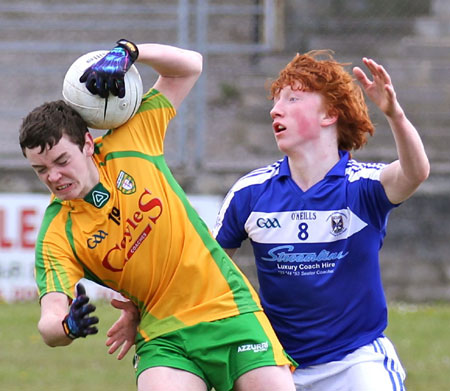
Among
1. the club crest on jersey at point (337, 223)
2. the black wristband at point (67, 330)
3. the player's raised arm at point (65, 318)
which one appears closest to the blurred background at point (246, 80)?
the club crest on jersey at point (337, 223)

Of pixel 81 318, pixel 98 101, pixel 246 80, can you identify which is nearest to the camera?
pixel 81 318

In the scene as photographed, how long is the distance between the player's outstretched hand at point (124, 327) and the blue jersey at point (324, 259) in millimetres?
617

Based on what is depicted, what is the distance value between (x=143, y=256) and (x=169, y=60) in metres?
0.86

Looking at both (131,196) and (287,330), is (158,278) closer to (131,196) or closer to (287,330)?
(131,196)

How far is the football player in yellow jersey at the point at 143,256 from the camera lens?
12.7 feet

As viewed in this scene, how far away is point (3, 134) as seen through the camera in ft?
39.6

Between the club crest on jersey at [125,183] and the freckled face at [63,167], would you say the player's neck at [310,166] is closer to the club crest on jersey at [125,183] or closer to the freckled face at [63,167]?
the club crest on jersey at [125,183]

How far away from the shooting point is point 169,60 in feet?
13.7

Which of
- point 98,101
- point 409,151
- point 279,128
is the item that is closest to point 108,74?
point 98,101

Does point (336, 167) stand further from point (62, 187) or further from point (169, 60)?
point (62, 187)

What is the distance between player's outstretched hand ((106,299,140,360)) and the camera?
4125mm

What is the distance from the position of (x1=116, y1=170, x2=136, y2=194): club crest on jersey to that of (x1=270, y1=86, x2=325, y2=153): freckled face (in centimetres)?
71

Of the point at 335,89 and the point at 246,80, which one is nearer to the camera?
the point at 335,89

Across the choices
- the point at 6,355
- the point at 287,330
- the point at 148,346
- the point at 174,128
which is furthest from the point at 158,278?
the point at 174,128
